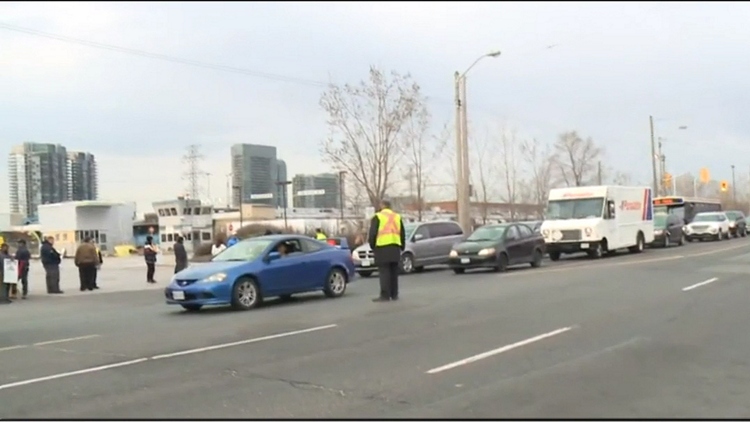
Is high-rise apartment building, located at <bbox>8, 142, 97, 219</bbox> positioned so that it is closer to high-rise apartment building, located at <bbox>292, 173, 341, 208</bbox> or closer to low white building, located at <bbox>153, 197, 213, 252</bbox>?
low white building, located at <bbox>153, 197, 213, 252</bbox>

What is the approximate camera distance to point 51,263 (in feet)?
72.1

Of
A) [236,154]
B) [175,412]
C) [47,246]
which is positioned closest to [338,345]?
[175,412]

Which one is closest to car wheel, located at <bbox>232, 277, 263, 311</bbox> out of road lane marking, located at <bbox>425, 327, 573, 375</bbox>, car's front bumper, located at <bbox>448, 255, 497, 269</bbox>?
road lane marking, located at <bbox>425, 327, 573, 375</bbox>

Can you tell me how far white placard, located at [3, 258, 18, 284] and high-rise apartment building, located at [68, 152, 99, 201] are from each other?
31147 millimetres

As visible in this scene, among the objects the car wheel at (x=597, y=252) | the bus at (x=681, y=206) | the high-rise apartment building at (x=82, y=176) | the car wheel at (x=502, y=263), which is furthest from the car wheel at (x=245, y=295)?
the high-rise apartment building at (x=82, y=176)

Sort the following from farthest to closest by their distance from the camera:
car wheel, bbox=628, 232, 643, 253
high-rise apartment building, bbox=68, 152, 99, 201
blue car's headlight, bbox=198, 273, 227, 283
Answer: high-rise apartment building, bbox=68, 152, 99, 201, car wheel, bbox=628, 232, 643, 253, blue car's headlight, bbox=198, 273, 227, 283

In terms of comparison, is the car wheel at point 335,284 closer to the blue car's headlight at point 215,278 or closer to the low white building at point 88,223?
the blue car's headlight at point 215,278

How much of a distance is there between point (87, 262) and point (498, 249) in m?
12.1

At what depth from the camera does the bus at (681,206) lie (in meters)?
48.4

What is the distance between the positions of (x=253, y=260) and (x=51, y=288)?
9.86m

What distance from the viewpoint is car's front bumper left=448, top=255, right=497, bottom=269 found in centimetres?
2245

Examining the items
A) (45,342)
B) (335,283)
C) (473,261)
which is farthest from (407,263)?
(45,342)

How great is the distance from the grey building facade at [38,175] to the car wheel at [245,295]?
842 inches

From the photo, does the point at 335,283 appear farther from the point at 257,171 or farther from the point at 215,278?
the point at 257,171
